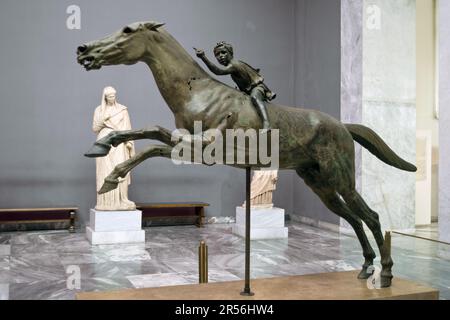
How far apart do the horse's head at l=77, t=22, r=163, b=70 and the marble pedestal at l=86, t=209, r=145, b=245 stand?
573 cm

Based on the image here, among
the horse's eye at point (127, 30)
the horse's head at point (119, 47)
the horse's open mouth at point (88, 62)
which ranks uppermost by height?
the horse's eye at point (127, 30)

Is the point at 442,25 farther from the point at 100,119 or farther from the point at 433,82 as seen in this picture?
the point at 100,119

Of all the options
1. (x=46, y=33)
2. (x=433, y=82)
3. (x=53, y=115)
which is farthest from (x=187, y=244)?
(x=433, y=82)

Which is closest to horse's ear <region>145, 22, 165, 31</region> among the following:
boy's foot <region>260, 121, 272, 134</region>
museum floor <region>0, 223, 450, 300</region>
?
boy's foot <region>260, 121, 272, 134</region>

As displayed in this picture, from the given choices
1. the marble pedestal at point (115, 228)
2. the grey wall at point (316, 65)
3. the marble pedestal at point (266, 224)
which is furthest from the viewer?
the grey wall at point (316, 65)

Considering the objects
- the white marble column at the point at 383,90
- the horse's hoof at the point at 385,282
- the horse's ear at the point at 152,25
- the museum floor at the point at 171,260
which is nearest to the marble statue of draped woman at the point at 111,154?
the museum floor at the point at 171,260

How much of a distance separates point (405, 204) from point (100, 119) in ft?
21.5

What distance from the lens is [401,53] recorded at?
10180 mm

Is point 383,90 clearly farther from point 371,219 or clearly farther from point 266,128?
point 266,128

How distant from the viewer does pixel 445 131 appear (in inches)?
320

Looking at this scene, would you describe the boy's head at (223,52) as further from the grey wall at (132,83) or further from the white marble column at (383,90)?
the grey wall at (132,83)

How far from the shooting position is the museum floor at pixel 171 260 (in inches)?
224

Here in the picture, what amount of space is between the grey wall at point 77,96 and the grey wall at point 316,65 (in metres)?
0.57

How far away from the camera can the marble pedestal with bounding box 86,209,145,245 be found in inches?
334
